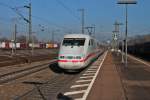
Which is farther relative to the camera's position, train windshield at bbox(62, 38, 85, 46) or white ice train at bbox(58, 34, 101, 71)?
train windshield at bbox(62, 38, 85, 46)

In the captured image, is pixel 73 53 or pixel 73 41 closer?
pixel 73 53

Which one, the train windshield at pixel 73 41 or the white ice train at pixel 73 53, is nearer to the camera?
the white ice train at pixel 73 53

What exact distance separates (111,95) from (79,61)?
9677mm

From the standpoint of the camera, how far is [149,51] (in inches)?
2023

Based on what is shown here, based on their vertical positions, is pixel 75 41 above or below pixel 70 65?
above

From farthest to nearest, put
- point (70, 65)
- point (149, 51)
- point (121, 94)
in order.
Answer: point (149, 51) < point (70, 65) < point (121, 94)

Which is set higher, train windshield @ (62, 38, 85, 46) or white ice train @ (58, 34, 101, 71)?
train windshield @ (62, 38, 85, 46)

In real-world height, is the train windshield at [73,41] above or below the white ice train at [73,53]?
above

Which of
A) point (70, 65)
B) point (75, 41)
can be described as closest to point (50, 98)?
point (70, 65)

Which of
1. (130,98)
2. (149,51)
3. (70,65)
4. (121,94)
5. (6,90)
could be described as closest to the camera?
(130,98)

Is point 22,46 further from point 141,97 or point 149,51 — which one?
point 141,97

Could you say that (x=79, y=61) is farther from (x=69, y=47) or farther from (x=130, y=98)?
(x=130, y=98)

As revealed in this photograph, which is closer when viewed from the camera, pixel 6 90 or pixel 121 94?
pixel 121 94

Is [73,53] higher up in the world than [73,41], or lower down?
lower down
